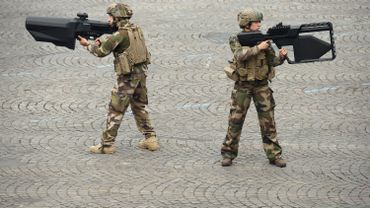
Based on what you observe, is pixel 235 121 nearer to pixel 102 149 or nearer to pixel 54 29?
pixel 102 149

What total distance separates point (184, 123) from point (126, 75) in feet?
5.28

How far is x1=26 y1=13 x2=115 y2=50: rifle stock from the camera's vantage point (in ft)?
46.9

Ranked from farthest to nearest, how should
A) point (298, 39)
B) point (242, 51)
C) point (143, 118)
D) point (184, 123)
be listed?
point (184, 123)
point (143, 118)
point (298, 39)
point (242, 51)

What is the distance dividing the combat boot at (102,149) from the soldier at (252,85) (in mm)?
1544

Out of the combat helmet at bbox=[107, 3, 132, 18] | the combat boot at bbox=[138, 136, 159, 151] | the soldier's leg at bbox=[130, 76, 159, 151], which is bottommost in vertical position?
the combat boot at bbox=[138, 136, 159, 151]

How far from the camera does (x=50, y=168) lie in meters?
13.7

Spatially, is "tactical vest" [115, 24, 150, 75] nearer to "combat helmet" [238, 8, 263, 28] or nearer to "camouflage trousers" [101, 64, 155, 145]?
"camouflage trousers" [101, 64, 155, 145]

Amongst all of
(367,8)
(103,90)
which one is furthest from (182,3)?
(103,90)

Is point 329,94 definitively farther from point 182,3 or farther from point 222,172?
point 182,3

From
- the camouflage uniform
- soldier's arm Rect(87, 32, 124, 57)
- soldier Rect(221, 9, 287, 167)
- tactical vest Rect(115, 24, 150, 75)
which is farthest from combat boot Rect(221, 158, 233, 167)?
soldier's arm Rect(87, 32, 124, 57)

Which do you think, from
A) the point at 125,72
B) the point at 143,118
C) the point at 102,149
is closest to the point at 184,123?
the point at 143,118

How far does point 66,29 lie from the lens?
47.1 feet

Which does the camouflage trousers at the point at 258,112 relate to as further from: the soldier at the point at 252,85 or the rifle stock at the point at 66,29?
the rifle stock at the point at 66,29

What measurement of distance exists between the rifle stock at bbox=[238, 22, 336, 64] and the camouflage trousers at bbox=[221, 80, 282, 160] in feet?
1.84
